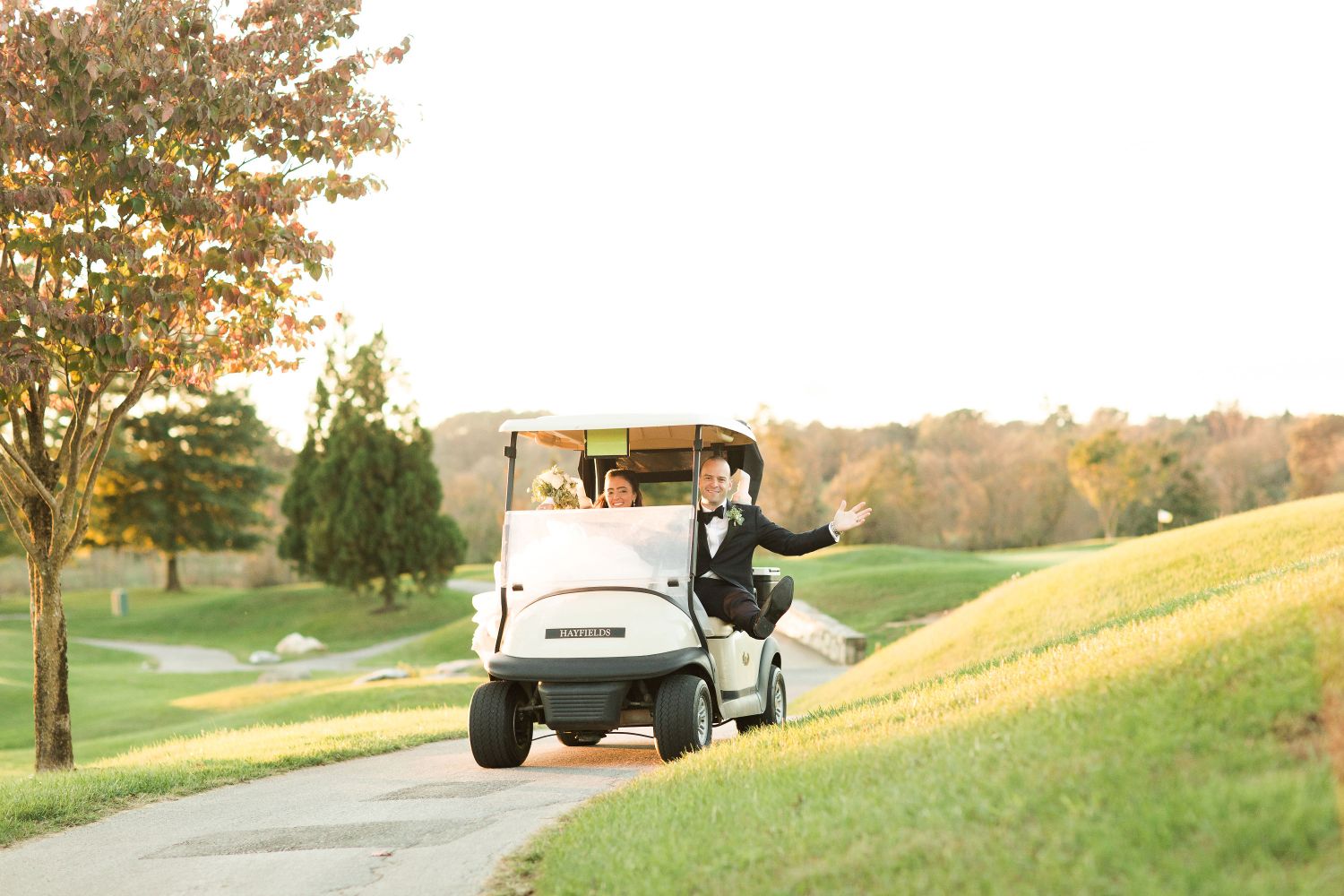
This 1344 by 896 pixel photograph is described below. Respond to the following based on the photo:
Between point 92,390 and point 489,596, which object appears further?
point 92,390

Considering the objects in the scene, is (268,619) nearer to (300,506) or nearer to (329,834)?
(300,506)

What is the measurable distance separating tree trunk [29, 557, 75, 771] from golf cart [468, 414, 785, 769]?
16.8ft

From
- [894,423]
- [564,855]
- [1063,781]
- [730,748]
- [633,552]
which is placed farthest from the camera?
[894,423]

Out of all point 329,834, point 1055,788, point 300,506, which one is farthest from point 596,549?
point 300,506

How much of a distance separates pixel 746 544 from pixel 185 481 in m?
46.4

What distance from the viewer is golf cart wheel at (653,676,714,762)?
773cm

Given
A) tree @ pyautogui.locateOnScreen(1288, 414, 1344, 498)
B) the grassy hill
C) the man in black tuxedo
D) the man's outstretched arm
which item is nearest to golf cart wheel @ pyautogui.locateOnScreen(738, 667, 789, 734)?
the man in black tuxedo

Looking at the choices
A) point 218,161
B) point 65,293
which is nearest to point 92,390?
point 65,293

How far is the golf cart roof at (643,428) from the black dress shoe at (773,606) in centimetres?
118

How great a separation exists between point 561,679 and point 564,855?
8.25ft

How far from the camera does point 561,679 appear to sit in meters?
7.80

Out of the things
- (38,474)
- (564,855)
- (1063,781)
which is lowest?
(564,855)

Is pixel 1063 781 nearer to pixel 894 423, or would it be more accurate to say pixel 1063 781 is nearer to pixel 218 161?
pixel 218 161

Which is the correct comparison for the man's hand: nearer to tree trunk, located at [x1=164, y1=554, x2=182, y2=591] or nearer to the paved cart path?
the paved cart path
